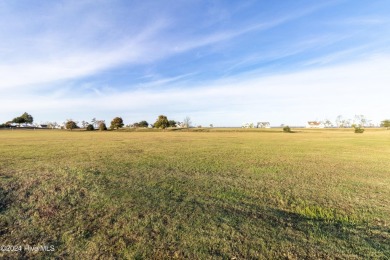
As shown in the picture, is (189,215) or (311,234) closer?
(311,234)

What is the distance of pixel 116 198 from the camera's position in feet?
26.2

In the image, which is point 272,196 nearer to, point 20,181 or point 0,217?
point 0,217

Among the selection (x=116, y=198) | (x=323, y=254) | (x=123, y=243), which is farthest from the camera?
(x=116, y=198)

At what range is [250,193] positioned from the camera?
9.24 m

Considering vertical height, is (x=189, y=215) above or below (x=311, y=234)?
above

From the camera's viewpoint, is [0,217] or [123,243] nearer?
[123,243]

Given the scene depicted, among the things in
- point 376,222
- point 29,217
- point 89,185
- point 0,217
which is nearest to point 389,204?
point 376,222

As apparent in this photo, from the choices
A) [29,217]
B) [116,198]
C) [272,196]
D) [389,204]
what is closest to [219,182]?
[272,196]

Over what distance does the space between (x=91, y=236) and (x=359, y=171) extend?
639 inches

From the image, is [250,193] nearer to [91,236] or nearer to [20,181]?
[91,236]

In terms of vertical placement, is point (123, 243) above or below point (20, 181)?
below

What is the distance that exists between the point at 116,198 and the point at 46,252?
299 cm

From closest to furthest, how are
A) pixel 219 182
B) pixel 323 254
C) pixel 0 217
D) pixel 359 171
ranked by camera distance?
pixel 323 254 < pixel 0 217 < pixel 219 182 < pixel 359 171

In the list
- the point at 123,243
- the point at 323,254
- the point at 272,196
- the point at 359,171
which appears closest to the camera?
the point at 323,254
